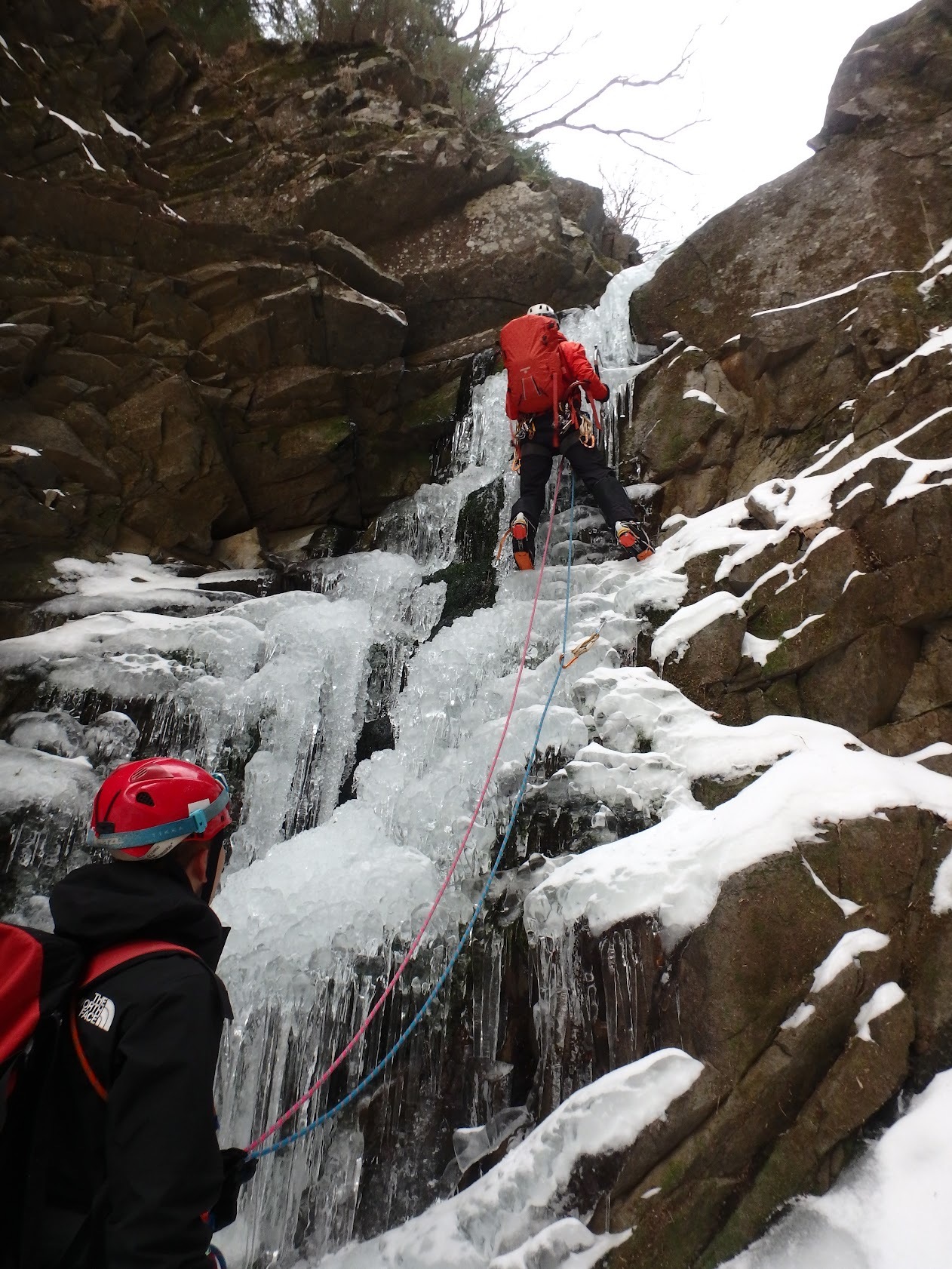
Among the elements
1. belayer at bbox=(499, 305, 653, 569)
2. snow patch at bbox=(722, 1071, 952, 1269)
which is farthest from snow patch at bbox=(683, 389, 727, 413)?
snow patch at bbox=(722, 1071, 952, 1269)

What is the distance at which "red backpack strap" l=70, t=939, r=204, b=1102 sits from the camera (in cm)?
137

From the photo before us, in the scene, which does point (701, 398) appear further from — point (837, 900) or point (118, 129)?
point (118, 129)

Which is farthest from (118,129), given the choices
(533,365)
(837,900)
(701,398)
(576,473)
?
(837,900)

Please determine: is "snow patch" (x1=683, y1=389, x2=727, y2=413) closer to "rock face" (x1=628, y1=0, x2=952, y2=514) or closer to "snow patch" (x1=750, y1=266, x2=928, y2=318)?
"rock face" (x1=628, y1=0, x2=952, y2=514)

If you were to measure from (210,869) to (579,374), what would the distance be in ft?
16.3

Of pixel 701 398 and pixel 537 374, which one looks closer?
pixel 537 374

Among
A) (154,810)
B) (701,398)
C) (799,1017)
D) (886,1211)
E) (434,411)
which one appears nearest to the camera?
(154,810)

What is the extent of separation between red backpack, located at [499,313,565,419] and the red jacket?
0.05 metres

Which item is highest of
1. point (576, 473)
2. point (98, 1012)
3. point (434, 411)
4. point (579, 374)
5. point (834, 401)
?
point (434, 411)

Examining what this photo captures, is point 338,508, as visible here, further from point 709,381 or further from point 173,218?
point 709,381

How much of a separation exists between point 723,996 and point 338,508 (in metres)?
6.57

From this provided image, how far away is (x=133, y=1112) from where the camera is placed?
4.26ft

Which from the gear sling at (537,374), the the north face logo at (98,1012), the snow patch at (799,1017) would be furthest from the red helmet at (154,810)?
the gear sling at (537,374)

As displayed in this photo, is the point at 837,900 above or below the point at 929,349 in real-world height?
below
